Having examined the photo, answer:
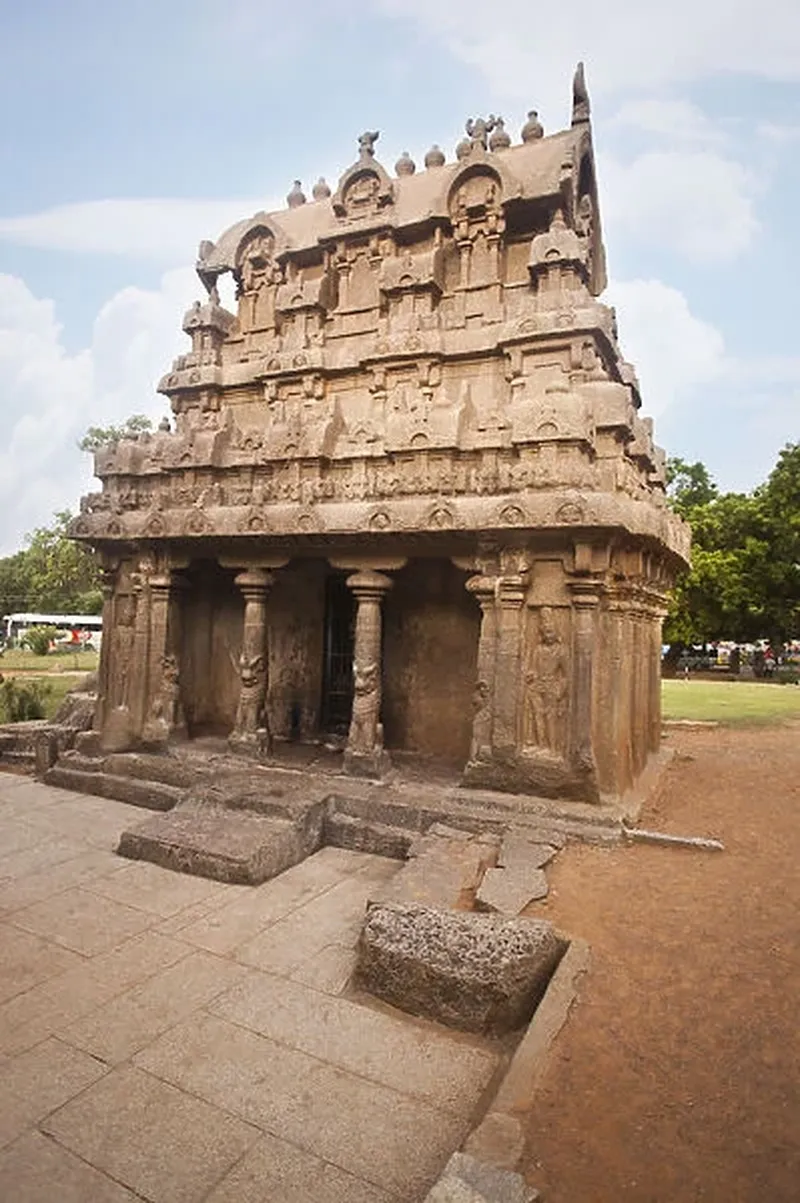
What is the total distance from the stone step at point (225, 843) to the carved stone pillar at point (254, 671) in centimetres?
188

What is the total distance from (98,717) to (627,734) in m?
7.63

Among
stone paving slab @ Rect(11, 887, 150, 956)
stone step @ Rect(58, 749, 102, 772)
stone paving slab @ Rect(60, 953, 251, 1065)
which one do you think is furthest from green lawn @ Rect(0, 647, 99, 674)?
stone paving slab @ Rect(60, 953, 251, 1065)

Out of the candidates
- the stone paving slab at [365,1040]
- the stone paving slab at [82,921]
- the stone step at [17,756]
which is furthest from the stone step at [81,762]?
the stone paving slab at [365,1040]

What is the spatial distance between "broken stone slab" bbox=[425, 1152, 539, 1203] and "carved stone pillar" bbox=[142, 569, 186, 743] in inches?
312

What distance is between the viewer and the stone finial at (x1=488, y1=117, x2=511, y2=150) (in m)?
10.3

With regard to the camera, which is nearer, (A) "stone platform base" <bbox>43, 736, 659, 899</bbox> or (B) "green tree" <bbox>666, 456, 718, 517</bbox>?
(A) "stone platform base" <bbox>43, 736, 659, 899</bbox>

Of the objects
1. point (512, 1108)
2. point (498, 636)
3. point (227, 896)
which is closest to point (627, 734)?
point (498, 636)

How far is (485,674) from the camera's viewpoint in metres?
7.96

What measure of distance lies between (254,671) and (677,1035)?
22.5 feet

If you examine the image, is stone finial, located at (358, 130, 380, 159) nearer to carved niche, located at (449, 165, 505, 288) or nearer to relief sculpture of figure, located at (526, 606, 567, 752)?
carved niche, located at (449, 165, 505, 288)

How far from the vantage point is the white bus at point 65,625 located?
48.5 metres

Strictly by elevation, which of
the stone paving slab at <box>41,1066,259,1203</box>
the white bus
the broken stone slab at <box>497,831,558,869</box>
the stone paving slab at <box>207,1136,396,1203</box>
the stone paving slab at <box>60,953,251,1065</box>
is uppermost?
the white bus

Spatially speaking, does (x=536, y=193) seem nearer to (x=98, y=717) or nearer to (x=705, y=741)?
(x=98, y=717)

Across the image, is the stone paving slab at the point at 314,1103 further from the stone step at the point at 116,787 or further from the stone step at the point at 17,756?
the stone step at the point at 17,756
